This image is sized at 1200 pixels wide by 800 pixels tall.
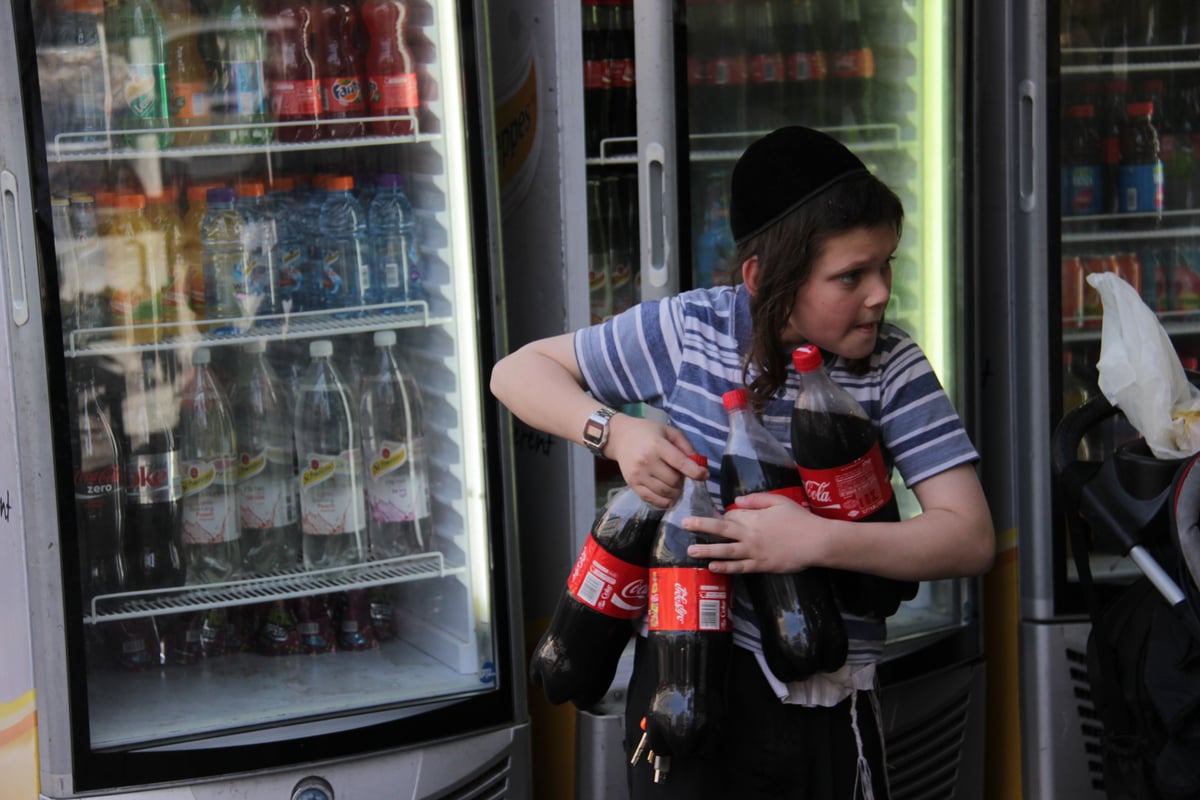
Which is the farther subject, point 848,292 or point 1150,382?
point 1150,382

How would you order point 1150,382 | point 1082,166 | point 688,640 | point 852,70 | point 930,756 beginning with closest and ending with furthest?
point 688,640, point 1150,382, point 930,756, point 852,70, point 1082,166

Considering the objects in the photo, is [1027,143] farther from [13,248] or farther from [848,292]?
[13,248]

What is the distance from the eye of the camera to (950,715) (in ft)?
9.33

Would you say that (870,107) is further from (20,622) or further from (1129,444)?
(20,622)

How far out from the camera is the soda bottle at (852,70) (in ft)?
9.71

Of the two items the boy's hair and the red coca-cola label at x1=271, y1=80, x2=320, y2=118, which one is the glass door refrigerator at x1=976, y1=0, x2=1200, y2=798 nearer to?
the boy's hair

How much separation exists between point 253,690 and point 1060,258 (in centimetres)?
187

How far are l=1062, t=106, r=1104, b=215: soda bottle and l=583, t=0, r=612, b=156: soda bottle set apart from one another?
1098 mm

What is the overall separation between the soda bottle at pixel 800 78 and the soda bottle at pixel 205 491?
55.5 inches

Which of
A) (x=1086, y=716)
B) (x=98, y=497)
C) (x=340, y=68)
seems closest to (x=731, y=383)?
(x=340, y=68)

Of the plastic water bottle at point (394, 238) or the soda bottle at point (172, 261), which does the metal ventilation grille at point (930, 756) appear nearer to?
the plastic water bottle at point (394, 238)

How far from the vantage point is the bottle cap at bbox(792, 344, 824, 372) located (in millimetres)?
1539

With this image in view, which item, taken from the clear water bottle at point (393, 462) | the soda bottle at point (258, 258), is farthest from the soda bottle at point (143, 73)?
the clear water bottle at point (393, 462)

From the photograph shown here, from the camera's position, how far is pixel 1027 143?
2723 millimetres
